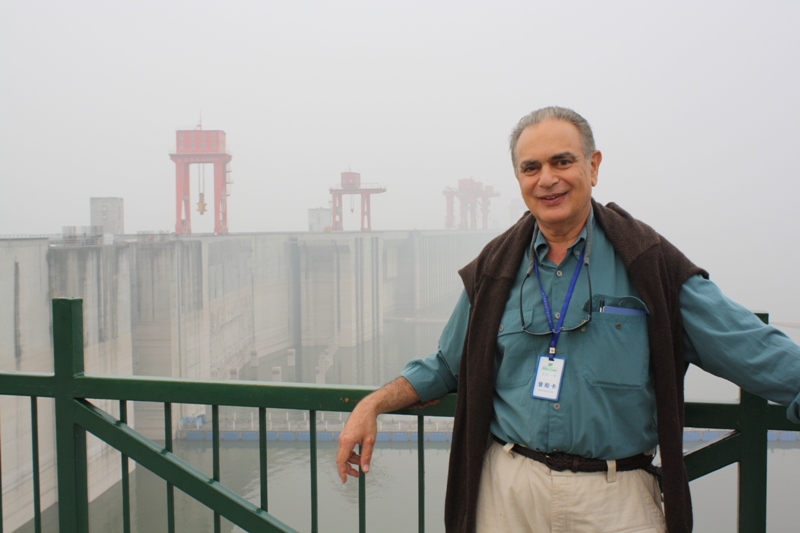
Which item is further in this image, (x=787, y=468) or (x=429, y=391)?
(x=787, y=468)

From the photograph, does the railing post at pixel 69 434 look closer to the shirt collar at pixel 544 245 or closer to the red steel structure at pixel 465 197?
the shirt collar at pixel 544 245

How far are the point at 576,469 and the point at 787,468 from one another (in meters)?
12.3

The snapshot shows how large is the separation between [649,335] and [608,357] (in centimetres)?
6

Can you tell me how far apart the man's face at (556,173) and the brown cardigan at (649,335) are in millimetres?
57

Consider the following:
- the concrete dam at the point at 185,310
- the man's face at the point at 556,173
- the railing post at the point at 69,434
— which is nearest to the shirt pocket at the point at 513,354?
the man's face at the point at 556,173

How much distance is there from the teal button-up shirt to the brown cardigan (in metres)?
0.02

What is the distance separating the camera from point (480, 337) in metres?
0.91

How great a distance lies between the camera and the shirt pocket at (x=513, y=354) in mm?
874

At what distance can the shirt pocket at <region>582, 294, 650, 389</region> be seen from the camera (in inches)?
32.3

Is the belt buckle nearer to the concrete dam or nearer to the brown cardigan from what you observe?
the brown cardigan

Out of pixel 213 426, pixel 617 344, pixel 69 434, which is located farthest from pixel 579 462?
pixel 69 434

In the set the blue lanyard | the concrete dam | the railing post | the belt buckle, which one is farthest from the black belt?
the concrete dam

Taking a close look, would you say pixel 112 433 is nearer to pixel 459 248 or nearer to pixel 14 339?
pixel 14 339

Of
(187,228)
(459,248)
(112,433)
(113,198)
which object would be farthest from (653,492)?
(459,248)
